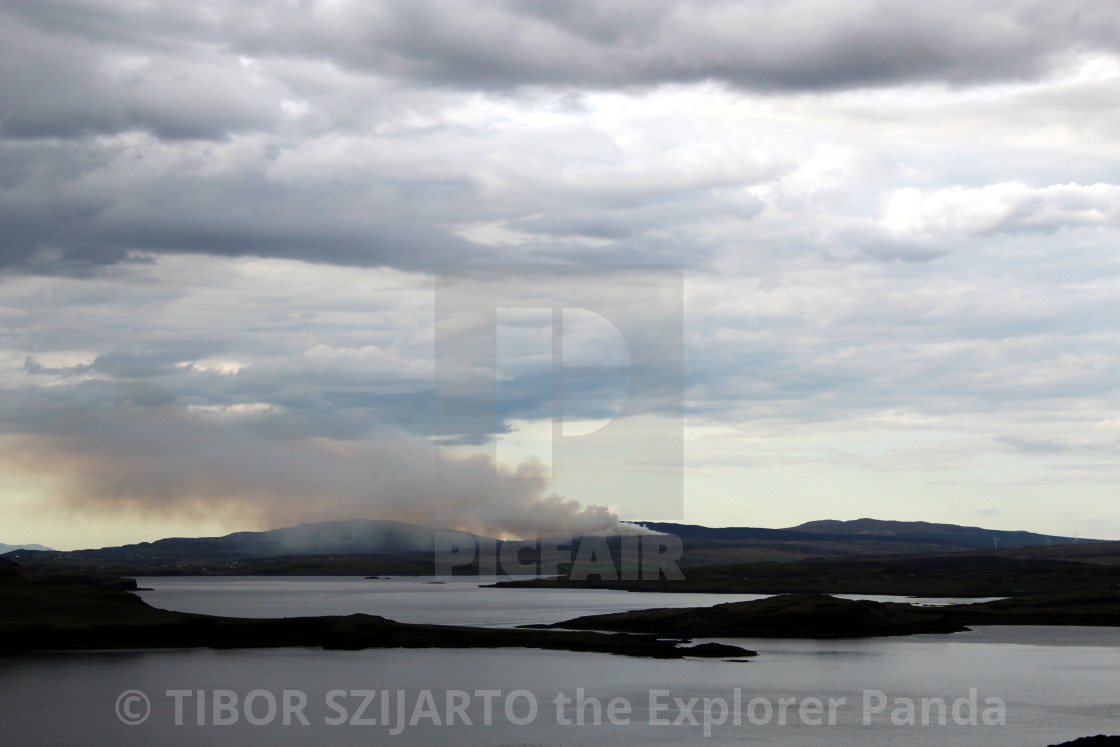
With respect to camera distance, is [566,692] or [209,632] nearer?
[566,692]

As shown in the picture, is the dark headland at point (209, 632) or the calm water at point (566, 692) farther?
the dark headland at point (209, 632)

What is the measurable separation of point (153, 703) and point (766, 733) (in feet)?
141

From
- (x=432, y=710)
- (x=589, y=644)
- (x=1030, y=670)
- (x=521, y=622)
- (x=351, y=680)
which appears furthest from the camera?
(x=521, y=622)

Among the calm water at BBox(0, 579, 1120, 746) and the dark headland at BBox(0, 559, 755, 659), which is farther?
the dark headland at BBox(0, 559, 755, 659)

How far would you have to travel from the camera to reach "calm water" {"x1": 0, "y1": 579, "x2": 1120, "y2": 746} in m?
66.9

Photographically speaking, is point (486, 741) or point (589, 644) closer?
point (486, 741)

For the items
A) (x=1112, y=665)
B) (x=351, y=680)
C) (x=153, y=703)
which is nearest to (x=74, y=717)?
(x=153, y=703)

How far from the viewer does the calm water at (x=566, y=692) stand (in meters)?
66.9

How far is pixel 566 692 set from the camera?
82750 mm

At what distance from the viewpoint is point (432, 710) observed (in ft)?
246

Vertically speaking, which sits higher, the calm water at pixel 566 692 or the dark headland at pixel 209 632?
the dark headland at pixel 209 632

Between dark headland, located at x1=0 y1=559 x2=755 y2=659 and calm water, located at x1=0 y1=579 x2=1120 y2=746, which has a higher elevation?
dark headland, located at x1=0 y1=559 x2=755 y2=659

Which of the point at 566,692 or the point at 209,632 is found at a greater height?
the point at 209,632

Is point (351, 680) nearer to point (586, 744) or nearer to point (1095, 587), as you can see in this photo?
point (586, 744)
